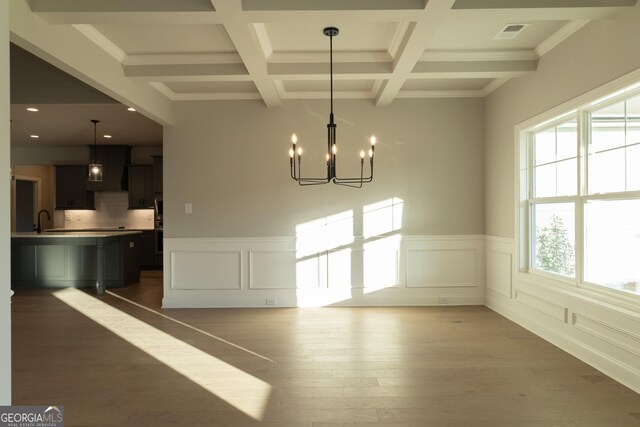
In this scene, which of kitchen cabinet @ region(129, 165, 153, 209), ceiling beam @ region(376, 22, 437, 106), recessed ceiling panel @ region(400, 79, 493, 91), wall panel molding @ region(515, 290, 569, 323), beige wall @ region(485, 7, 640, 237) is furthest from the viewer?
kitchen cabinet @ region(129, 165, 153, 209)

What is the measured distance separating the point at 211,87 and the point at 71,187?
617cm

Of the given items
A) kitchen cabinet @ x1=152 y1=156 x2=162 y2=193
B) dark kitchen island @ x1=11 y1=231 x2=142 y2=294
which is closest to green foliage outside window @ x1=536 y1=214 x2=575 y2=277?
dark kitchen island @ x1=11 y1=231 x2=142 y2=294

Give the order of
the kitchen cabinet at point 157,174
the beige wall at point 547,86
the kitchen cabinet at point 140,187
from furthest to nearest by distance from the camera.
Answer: the kitchen cabinet at point 140,187 → the kitchen cabinet at point 157,174 → the beige wall at point 547,86

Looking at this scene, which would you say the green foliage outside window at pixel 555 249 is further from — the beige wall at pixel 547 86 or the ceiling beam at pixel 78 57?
the ceiling beam at pixel 78 57

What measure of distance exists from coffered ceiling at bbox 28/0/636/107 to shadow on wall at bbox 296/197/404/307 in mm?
1550

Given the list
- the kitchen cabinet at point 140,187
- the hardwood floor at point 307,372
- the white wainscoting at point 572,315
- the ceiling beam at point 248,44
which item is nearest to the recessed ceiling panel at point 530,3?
the ceiling beam at point 248,44

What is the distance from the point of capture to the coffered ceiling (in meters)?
2.90

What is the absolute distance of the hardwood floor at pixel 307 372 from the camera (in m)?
2.52

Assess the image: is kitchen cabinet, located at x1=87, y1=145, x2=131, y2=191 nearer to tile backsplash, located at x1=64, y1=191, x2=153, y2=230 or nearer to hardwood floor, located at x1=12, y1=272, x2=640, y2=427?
tile backsplash, located at x1=64, y1=191, x2=153, y2=230

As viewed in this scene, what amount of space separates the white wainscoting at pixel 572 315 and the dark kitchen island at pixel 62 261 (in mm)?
5859

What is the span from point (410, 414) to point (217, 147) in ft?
13.3

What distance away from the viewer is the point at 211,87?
5.04m

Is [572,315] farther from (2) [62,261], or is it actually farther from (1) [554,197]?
(2) [62,261]

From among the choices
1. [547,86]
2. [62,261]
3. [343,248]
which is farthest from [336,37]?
[62,261]
